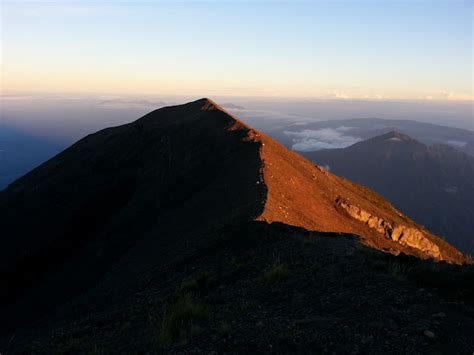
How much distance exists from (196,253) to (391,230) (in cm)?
2048

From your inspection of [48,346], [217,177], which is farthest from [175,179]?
[48,346]

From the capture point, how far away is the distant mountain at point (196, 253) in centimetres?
869

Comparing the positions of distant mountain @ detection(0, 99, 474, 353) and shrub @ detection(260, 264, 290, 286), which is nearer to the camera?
distant mountain @ detection(0, 99, 474, 353)

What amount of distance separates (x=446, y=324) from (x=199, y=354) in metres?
4.35

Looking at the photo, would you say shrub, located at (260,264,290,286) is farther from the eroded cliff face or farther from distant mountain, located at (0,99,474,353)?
the eroded cliff face

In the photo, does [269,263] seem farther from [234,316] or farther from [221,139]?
[221,139]

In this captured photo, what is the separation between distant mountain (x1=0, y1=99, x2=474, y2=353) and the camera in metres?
8.69

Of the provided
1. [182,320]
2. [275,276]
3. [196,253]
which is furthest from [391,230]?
[182,320]

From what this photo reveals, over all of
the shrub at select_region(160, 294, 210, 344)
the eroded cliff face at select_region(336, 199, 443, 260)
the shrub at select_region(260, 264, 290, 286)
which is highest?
the shrub at select_region(260, 264, 290, 286)

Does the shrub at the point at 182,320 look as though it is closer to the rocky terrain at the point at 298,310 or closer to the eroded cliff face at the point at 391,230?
the rocky terrain at the point at 298,310

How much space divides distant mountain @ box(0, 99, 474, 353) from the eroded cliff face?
4.7 inches

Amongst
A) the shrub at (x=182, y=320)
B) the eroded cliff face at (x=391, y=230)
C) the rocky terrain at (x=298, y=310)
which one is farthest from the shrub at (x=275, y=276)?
the eroded cliff face at (x=391, y=230)

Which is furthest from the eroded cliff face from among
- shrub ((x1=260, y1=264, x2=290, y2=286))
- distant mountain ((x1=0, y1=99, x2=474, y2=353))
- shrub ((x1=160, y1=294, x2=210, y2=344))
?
shrub ((x1=160, y1=294, x2=210, y2=344))

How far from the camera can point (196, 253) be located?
16.9 meters
